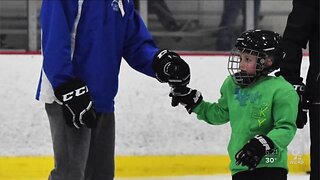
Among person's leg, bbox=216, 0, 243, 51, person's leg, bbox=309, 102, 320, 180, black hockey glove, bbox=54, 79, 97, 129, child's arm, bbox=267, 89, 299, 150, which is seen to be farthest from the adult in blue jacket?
person's leg, bbox=216, 0, 243, 51

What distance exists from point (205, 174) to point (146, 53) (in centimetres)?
213

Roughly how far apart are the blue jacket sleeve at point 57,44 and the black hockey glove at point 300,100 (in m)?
0.79

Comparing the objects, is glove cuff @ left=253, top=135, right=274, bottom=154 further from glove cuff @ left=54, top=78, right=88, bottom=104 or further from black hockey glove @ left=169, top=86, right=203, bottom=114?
glove cuff @ left=54, top=78, right=88, bottom=104

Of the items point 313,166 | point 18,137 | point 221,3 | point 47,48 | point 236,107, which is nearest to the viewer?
point 47,48

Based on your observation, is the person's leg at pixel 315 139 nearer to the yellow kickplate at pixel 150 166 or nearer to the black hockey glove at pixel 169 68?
the black hockey glove at pixel 169 68

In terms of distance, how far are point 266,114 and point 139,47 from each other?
17.2 inches

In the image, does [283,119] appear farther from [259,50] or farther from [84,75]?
[84,75]

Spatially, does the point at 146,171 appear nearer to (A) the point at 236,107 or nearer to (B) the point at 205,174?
(B) the point at 205,174

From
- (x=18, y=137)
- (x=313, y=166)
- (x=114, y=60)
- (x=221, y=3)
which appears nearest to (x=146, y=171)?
(x=18, y=137)

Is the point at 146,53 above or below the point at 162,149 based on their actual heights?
above

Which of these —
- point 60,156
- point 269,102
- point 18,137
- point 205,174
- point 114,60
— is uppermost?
point 114,60

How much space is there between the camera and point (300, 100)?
2.16 metres

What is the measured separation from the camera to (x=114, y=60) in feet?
6.14

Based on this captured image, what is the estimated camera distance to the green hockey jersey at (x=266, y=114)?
6.20ft
